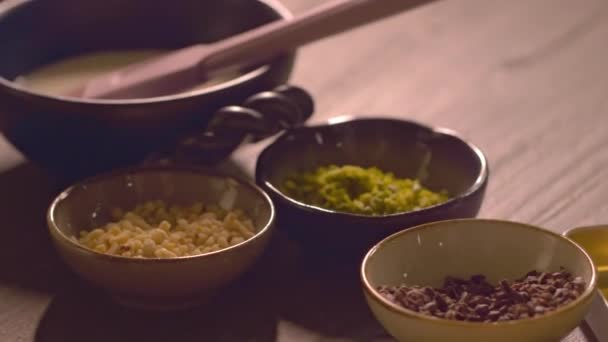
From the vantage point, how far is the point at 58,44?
1.41 m

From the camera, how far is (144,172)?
1124 mm

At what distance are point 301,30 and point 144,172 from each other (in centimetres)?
24

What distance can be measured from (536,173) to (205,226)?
0.41 metres

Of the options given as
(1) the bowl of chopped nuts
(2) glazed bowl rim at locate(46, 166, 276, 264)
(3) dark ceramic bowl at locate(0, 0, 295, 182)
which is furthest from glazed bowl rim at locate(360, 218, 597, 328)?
(3) dark ceramic bowl at locate(0, 0, 295, 182)

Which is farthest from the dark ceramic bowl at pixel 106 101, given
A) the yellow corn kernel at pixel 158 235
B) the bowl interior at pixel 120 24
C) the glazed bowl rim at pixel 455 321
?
the glazed bowl rim at pixel 455 321

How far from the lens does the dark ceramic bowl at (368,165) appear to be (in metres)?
1.04

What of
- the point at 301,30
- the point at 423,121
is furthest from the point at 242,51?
the point at 423,121

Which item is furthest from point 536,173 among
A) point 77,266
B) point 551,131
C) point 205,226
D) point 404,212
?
point 77,266

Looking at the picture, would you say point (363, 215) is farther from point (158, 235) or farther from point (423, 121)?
point (423, 121)

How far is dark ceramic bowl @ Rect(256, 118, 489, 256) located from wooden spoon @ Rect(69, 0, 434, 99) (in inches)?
4.0

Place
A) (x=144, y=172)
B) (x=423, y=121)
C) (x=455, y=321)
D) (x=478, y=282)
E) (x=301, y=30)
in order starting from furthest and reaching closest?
1. (x=423, y=121)
2. (x=301, y=30)
3. (x=144, y=172)
4. (x=478, y=282)
5. (x=455, y=321)

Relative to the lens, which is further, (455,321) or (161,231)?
(161,231)

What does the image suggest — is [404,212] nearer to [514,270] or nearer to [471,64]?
[514,270]

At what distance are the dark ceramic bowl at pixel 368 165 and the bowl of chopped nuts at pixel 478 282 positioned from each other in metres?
0.05
